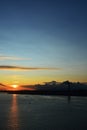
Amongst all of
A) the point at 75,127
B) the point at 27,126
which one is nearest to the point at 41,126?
the point at 27,126

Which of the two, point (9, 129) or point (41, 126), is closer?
point (9, 129)

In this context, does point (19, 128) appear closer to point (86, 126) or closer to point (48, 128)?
point (48, 128)

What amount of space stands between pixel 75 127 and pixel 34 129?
5.55 meters

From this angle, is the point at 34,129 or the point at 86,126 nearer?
the point at 34,129

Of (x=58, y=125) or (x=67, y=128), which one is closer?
(x=67, y=128)

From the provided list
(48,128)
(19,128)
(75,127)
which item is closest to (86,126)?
(75,127)

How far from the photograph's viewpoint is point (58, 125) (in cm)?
3984

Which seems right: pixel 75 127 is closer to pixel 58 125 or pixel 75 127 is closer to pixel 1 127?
pixel 58 125

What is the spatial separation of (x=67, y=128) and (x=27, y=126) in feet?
17.4

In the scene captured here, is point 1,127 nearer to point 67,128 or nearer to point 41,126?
point 41,126

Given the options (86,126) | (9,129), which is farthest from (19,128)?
(86,126)

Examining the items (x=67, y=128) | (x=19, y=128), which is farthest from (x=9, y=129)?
(x=67, y=128)

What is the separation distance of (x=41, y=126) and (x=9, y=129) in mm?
4801

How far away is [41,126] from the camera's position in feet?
127
